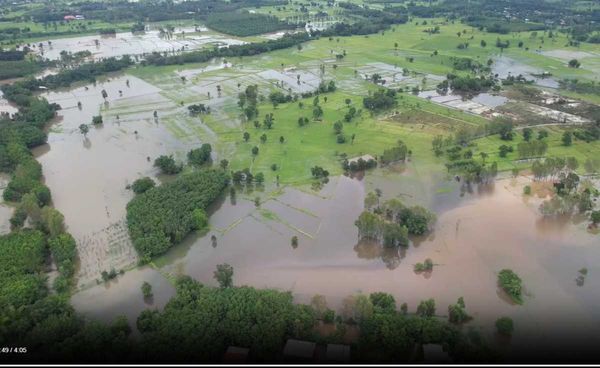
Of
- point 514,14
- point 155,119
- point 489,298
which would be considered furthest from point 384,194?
point 514,14


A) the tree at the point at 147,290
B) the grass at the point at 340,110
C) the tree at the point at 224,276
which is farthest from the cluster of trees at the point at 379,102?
the tree at the point at 147,290

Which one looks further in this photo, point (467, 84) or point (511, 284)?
point (467, 84)

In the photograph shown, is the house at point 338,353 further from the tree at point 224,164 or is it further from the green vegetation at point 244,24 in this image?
the green vegetation at point 244,24

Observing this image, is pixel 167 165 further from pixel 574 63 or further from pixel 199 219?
pixel 574 63

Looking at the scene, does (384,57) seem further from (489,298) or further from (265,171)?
(489,298)

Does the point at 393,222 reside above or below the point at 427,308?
above

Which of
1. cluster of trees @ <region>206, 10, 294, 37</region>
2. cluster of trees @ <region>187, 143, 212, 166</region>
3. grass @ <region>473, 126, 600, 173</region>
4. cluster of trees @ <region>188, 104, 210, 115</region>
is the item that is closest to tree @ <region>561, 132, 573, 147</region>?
grass @ <region>473, 126, 600, 173</region>

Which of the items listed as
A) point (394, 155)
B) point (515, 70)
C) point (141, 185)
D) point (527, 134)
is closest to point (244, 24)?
point (515, 70)
